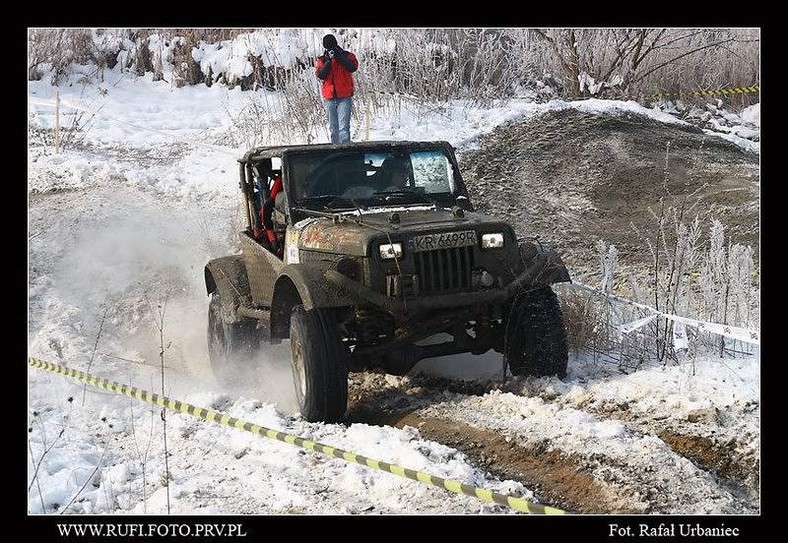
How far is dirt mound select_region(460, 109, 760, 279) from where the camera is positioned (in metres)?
12.3

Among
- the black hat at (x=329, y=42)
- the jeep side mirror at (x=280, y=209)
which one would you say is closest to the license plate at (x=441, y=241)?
the jeep side mirror at (x=280, y=209)

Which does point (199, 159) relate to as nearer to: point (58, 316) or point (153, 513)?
point (58, 316)

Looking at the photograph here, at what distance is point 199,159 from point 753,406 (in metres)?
11.0

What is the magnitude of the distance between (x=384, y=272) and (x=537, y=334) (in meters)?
1.23

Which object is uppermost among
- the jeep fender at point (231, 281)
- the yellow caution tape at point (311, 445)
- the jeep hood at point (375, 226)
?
the jeep hood at point (375, 226)

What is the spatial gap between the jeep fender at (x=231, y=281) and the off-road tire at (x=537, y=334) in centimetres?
243

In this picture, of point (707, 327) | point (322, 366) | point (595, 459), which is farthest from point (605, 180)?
point (595, 459)

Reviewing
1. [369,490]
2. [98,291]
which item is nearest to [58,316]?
[98,291]

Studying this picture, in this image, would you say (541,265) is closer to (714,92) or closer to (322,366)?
(322,366)

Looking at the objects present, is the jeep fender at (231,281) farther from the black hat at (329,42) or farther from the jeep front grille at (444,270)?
the black hat at (329,42)

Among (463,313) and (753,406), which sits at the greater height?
(463,313)

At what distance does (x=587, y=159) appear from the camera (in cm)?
1475

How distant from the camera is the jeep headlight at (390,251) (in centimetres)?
656

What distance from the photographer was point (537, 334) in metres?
7.02
